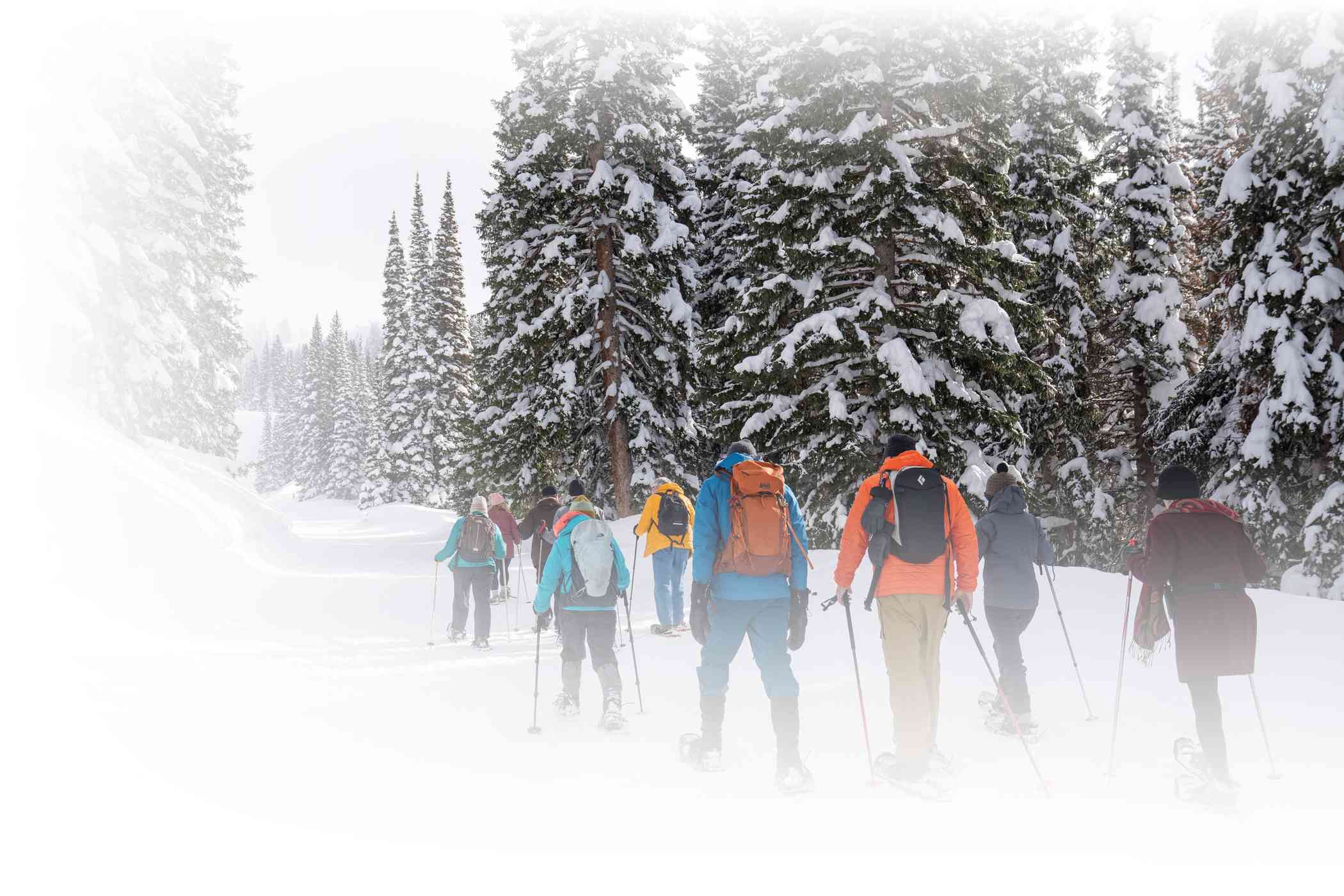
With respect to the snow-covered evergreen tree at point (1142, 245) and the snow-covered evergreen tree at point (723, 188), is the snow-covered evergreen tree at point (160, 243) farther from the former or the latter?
the snow-covered evergreen tree at point (1142, 245)

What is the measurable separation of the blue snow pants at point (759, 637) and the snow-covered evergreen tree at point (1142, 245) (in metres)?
17.0

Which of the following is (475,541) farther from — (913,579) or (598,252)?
(598,252)

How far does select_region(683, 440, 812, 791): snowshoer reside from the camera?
212 inches

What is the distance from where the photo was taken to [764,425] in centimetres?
1534

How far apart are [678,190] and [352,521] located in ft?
107

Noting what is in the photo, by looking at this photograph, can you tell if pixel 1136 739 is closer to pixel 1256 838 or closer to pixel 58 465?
pixel 1256 838

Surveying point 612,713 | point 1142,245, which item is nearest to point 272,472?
point 1142,245

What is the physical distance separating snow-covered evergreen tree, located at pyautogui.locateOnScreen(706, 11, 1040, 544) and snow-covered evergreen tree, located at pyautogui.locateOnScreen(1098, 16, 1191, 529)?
243 inches

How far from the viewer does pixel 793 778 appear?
5.22 meters

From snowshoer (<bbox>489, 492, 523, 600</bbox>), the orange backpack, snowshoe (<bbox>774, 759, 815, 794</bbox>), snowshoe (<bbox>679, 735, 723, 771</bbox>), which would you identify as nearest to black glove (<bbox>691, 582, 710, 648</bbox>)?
the orange backpack

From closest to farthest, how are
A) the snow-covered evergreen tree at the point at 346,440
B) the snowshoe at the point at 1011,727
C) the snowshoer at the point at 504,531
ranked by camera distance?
the snowshoe at the point at 1011,727, the snowshoer at the point at 504,531, the snow-covered evergreen tree at the point at 346,440

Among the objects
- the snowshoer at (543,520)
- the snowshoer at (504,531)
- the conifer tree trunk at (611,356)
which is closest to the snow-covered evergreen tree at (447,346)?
the conifer tree trunk at (611,356)

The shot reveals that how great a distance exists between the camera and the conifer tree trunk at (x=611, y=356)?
20062mm

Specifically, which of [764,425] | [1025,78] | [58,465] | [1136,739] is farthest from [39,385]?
[1025,78]
